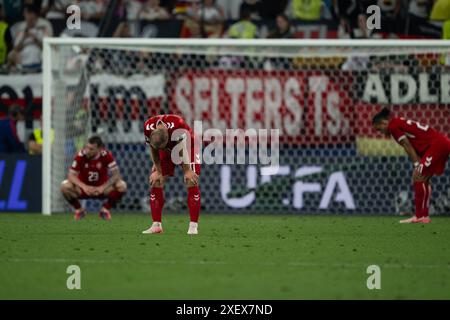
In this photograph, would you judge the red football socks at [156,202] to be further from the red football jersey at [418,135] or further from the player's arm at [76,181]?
the red football jersey at [418,135]

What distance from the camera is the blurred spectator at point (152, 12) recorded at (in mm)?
20688

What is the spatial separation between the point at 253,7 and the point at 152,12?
1.97 m

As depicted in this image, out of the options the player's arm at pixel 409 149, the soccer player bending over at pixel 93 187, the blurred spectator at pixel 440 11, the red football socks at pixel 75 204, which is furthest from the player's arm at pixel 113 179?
the blurred spectator at pixel 440 11

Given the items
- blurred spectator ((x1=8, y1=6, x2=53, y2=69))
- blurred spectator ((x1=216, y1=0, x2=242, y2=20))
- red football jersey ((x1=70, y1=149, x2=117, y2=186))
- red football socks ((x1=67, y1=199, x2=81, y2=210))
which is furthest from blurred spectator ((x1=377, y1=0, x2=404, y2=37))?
red football socks ((x1=67, y1=199, x2=81, y2=210))

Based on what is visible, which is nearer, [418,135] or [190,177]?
[190,177]

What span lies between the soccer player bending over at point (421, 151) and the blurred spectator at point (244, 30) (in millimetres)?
6240

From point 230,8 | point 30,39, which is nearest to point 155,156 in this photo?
point 230,8

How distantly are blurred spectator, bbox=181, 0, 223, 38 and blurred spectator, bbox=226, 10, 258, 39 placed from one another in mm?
376

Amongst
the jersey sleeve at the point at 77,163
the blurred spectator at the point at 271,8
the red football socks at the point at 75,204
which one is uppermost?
the blurred spectator at the point at 271,8

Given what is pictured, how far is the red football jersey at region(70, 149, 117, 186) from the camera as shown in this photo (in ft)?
50.4

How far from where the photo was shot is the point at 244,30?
793 inches

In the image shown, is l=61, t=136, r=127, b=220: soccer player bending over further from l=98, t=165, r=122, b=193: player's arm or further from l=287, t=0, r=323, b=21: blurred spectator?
l=287, t=0, r=323, b=21: blurred spectator

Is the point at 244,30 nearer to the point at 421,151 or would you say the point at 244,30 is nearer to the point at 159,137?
the point at 421,151

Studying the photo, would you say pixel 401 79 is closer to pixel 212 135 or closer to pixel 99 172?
pixel 212 135
